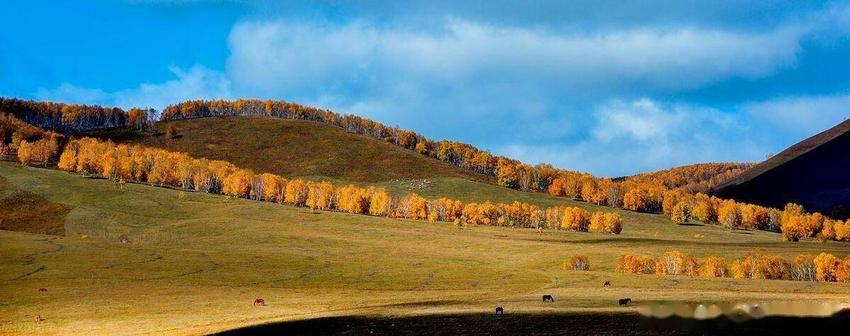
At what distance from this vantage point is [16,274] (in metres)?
91.9

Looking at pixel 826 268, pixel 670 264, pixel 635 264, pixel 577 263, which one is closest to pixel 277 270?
pixel 577 263

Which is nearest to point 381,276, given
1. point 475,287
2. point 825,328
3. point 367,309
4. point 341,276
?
point 341,276

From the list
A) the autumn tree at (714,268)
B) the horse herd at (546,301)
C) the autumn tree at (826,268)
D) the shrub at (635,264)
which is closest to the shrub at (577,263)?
the shrub at (635,264)

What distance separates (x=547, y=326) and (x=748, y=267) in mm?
93520

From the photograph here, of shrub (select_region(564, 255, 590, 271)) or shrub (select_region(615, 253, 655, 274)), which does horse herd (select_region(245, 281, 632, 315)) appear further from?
shrub (select_region(615, 253, 655, 274))

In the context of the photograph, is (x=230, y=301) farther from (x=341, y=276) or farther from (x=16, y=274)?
(x=16, y=274)

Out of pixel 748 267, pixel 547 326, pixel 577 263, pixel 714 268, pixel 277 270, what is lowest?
pixel 277 270

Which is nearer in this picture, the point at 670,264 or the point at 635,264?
the point at 635,264

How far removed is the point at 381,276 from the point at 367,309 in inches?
1508

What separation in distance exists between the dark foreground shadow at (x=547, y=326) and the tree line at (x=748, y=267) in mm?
75158

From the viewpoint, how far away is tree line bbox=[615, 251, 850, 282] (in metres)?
129

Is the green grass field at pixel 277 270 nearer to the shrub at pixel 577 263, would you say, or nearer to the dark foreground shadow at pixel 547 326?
the shrub at pixel 577 263

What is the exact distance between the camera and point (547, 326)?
5203cm

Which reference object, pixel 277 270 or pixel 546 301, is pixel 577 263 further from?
pixel 546 301
